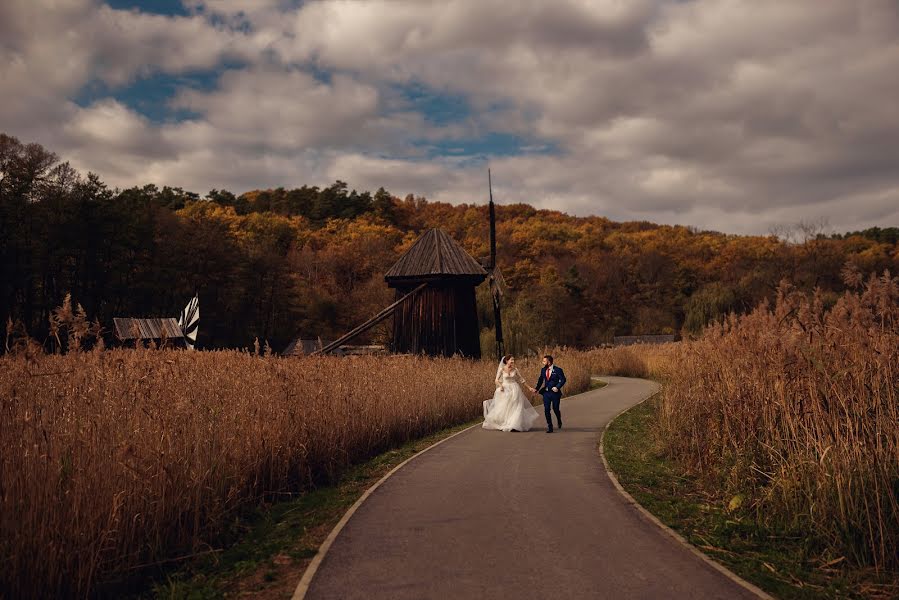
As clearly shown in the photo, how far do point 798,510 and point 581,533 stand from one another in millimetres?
2845

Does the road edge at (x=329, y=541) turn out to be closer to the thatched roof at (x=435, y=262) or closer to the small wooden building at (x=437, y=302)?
the small wooden building at (x=437, y=302)

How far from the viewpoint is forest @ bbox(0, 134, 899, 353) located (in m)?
46.5

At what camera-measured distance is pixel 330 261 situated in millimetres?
93062

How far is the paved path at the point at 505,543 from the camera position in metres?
6.74

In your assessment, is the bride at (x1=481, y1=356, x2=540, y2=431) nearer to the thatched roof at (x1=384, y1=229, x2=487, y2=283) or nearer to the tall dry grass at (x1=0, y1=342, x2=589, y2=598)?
the tall dry grass at (x1=0, y1=342, x2=589, y2=598)

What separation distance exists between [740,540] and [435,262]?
2618cm

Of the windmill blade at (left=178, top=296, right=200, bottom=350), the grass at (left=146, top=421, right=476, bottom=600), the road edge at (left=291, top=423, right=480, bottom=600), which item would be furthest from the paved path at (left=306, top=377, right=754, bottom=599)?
the windmill blade at (left=178, top=296, right=200, bottom=350)

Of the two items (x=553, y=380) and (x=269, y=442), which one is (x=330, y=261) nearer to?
(x=553, y=380)

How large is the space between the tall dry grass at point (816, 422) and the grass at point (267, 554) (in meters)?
5.99

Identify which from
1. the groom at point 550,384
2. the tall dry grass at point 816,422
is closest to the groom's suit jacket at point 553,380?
the groom at point 550,384

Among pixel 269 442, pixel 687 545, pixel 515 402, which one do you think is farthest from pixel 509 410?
pixel 687 545

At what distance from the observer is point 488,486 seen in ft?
37.1

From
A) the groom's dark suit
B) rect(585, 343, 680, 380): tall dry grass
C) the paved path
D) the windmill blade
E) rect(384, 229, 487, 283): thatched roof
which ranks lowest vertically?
rect(585, 343, 680, 380): tall dry grass

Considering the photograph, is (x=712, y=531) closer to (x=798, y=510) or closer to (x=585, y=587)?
(x=798, y=510)
